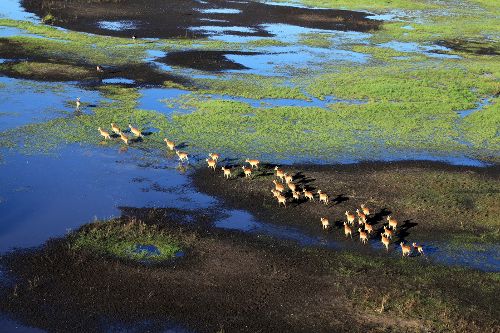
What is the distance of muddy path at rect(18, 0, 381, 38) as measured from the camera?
171ft

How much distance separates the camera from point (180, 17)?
57.8m

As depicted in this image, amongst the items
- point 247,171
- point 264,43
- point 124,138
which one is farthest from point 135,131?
point 264,43

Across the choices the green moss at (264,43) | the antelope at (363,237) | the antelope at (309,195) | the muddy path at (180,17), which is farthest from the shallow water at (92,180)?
the muddy path at (180,17)

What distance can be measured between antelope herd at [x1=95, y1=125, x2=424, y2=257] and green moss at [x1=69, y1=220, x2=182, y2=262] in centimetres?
Answer: 501

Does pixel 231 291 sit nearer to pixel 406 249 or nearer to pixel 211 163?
pixel 406 249

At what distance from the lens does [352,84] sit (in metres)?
38.6

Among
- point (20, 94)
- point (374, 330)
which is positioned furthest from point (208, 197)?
point (20, 94)

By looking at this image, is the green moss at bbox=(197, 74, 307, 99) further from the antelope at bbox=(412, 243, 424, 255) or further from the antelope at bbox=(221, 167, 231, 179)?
the antelope at bbox=(412, 243, 424, 255)

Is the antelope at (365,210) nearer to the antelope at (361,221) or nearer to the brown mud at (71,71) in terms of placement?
the antelope at (361,221)

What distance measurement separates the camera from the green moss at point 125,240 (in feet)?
60.6

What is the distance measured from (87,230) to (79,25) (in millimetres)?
36567

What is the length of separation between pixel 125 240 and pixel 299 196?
699 cm

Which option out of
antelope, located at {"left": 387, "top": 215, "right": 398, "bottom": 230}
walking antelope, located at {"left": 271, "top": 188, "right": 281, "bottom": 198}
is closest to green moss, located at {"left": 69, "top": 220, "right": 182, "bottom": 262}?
walking antelope, located at {"left": 271, "top": 188, "right": 281, "bottom": 198}

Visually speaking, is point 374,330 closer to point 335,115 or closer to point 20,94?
point 335,115
